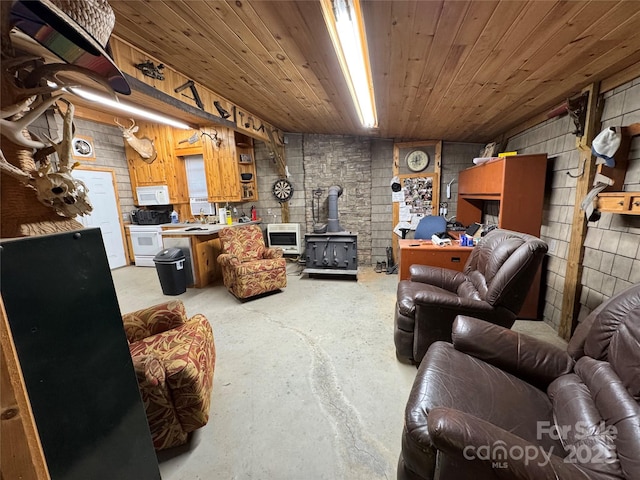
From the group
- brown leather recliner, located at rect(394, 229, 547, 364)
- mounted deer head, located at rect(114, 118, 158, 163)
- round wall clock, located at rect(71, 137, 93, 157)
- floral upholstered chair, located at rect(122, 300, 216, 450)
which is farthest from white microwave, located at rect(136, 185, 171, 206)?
brown leather recliner, located at rect(394, 229, 547, 364)

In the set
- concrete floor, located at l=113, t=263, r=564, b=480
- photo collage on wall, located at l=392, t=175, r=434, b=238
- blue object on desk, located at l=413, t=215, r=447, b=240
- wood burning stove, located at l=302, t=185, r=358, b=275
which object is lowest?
concrete floor, located at l=113, t=263, r=564, b=480

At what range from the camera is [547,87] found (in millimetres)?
2020

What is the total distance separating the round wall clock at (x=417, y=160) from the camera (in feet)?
14.4

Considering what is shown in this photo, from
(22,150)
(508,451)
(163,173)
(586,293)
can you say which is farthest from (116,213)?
(586,293)

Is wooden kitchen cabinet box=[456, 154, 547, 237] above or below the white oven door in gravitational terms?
above

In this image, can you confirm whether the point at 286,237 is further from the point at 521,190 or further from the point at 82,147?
the point at 82,147

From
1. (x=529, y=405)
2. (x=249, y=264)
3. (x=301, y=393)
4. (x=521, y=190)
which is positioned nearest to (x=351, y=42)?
(x=529, y=405)

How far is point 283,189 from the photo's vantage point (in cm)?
500

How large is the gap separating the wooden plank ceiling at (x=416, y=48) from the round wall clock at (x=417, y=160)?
162 cm

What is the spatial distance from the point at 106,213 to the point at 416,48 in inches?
226

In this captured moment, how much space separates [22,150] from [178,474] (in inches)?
62.5

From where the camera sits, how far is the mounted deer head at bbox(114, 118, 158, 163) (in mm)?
4698

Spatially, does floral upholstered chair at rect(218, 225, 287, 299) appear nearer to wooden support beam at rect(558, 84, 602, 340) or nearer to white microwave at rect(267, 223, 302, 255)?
white microwave at rect(267, 223, 302, 255)

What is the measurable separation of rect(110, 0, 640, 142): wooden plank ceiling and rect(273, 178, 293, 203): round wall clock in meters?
2.27
